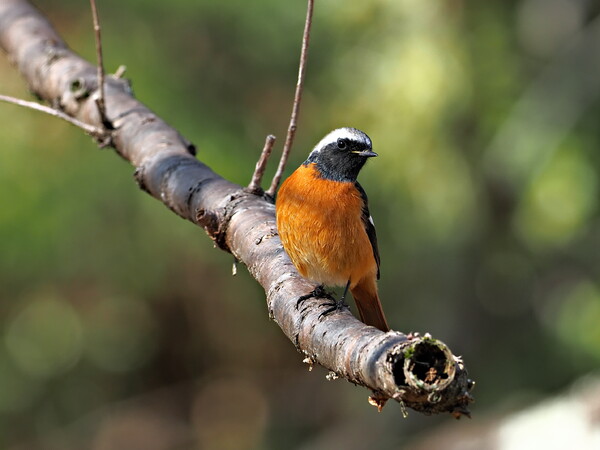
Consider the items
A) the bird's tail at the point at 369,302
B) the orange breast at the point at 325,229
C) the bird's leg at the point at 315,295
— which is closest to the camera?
the bird's leg at the point at 315,295

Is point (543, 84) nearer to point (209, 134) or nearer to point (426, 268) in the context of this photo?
point (426, 268)

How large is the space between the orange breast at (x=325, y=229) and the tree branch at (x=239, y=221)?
58cm

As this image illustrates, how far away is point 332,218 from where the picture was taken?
408 centimetres

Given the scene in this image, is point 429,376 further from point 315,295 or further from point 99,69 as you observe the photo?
point 99,69

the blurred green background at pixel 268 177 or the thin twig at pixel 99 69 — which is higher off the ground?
the blurred green background at pixel 268 177

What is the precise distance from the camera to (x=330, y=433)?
443 inches

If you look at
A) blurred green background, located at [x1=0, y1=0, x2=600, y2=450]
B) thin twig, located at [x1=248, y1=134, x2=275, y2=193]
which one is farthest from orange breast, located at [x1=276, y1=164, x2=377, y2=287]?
blurred green background, located at [x1=0, y1=0, x2=600, y2=450]

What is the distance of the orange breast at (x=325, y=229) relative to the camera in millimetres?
3975

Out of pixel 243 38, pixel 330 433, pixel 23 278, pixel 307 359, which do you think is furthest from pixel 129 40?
pixel 307 359

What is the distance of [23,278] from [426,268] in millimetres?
5250

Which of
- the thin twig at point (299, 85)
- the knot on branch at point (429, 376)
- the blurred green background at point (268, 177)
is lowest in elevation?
the knot on branch at point (429, 376)

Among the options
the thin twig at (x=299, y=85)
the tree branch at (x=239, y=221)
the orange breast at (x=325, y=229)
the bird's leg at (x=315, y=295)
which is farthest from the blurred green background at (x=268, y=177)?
the bird's leg at (x=315, y=295)

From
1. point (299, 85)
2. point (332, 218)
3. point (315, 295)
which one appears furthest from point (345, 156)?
point (315, 295)

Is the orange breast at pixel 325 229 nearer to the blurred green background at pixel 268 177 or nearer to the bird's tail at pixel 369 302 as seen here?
the bird's tail at pixel 369 302
